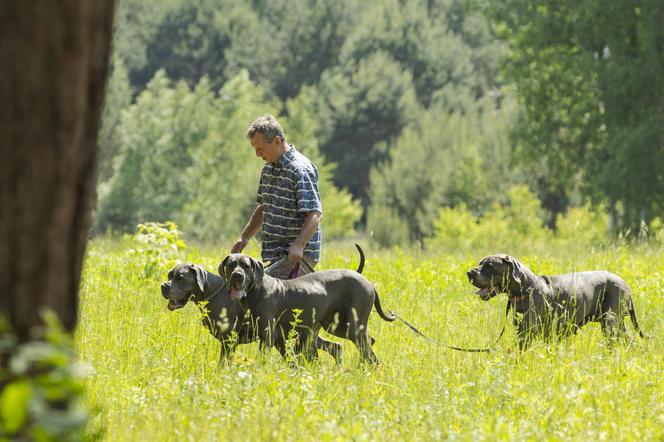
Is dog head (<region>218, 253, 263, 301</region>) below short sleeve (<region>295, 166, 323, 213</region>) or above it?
below

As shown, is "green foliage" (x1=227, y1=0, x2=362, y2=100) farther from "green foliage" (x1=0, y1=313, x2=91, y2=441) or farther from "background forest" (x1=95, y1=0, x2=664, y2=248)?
"green foliage" (x1=0, y1=313, x2=91, y2=441)

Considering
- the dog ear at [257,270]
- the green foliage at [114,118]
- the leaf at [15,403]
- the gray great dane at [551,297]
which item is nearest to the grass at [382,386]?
the gray great dane at [551,297]

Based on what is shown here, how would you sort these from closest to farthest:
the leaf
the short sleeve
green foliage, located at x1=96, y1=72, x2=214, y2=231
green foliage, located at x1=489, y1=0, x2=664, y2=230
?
the leaf < the short sleeve < green foliage, located at x1=489, y1=0, x2=664, y2=230 < green foliage, located at x1=96, y1=72, x2=214, y2=231

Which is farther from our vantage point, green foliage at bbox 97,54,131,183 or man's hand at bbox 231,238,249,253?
green foliage at bbox 97,54,131,183

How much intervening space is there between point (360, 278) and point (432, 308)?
2427 millimetres

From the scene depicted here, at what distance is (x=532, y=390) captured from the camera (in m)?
6.43

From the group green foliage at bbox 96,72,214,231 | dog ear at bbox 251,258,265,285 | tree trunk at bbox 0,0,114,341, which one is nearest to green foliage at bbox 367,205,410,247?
green foliage at bbox 96,72,214,231

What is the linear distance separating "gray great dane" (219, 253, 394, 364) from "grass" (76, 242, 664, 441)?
7.9 inches

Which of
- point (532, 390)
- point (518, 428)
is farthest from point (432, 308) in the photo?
point (518, 428)

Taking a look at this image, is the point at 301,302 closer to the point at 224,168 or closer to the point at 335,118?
the point at 224,168

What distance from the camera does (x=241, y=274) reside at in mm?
7215

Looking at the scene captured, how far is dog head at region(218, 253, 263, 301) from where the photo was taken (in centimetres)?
722

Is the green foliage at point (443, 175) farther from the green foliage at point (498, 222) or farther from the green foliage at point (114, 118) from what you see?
the green foliage at point (114, 118)

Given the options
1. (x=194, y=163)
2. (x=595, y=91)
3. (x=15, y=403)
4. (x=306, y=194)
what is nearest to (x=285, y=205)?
(x=306, y=194)
